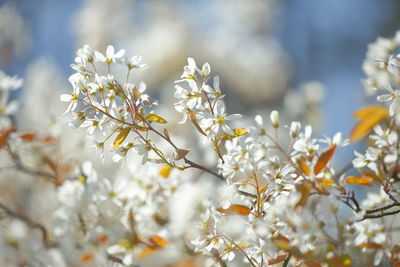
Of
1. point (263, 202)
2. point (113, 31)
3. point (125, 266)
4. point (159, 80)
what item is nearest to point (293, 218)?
point (263, 202)

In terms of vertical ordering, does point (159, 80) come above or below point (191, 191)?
above

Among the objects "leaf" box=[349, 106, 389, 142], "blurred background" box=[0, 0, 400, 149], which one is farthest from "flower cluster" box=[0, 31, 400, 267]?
"blurred background" box=[0, 0, 400, 149]

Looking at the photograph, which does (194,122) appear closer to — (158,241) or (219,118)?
(219,118)

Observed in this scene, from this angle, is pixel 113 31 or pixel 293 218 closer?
pixel 293 218

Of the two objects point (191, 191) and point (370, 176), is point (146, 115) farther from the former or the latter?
point (370, 176)

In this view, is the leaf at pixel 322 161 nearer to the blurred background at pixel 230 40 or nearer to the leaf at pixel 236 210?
the leaf at pixel 236 210

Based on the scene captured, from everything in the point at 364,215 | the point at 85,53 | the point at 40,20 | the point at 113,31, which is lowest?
the point at 364,215

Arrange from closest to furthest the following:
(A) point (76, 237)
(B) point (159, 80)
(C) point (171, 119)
Answer: (A) point (76, 237) → (C) point (171, 119) → (B) point (159, 80)

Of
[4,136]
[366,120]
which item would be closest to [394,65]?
[366,120]

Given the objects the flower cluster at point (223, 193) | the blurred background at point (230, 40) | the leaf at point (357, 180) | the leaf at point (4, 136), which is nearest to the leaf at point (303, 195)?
the flower cluster at point (223, 193)
